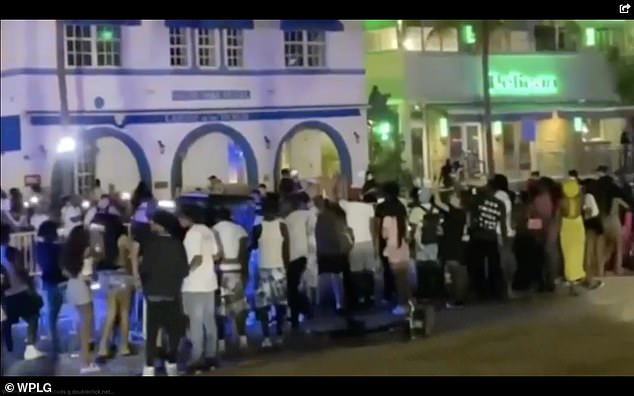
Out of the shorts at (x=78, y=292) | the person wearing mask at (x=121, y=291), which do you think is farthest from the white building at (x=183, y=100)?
the shorts at (x=78, y=292)

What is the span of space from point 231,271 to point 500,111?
2.66 meters

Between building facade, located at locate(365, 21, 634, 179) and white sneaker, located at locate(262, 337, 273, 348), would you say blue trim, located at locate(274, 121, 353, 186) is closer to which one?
building facade, located at locate(365, 21, 634, 179)

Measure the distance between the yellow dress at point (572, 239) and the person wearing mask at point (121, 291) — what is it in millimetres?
3945

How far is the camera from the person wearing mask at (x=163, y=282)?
874 centimetres

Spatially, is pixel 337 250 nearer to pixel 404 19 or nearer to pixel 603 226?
pixel 404 19

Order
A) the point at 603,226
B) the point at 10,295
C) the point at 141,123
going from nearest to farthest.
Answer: the point at 10,295
the point at 141,123
the point at 603,226

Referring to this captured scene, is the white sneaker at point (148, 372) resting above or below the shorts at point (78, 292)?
below

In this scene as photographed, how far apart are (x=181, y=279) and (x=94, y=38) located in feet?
5.79

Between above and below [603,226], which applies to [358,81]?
above

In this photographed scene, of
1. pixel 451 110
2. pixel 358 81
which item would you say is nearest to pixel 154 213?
pixel 358 81

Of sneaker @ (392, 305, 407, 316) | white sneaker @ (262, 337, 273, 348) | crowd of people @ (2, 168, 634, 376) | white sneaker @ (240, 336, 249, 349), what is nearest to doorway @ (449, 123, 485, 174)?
crowd of people @ (2, 168, 634, 376)

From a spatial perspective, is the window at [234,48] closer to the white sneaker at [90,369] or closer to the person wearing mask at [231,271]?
the person wearing mask at [231,271]

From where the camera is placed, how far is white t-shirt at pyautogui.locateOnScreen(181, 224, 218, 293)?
29.0ft

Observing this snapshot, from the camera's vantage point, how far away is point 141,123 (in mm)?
9062
